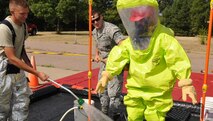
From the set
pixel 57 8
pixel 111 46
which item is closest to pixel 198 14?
pixel 57 8

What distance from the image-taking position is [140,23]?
101 inches

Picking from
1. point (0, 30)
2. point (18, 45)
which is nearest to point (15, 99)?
point (18, 45)

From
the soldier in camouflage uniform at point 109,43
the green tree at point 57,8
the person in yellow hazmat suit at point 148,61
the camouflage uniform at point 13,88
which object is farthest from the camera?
the green tree at point 57,8

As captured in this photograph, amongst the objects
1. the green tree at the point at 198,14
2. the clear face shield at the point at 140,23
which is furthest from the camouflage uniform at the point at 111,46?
the green tree at the point at 198,14

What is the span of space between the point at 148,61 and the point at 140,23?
331 mm

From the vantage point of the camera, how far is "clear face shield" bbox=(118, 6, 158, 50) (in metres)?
2.53

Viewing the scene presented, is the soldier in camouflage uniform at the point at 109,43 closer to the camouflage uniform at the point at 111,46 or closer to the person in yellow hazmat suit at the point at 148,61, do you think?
the camouflage uniform at the point at 111,46

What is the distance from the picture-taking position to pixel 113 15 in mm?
24250

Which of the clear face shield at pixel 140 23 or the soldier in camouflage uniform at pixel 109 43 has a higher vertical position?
the clear face shield at pixel 140 23

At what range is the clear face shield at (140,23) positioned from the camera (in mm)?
2529

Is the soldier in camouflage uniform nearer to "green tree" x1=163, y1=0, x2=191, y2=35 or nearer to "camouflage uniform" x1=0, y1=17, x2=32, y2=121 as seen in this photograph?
"camouflage uniform" x1=0, y1=17, x2=32, y2=121

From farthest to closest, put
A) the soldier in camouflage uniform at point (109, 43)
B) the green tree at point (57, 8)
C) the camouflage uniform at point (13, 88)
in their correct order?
the green tree at point (57, 8) < the soldier in camouflage uniform at point (109, 43) < the camouflage uniform at point (13, 88)

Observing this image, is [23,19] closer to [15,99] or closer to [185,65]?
[15,99]

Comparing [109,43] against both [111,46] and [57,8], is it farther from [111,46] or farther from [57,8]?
[57,8]
